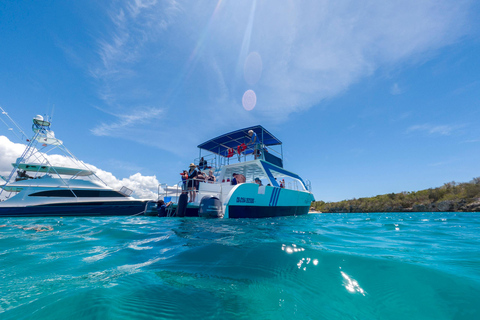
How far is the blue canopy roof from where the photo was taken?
11641 mm

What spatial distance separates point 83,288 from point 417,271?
8.66 feet

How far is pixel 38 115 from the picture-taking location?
14422 mm

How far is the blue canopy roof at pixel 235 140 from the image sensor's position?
11.6 metres

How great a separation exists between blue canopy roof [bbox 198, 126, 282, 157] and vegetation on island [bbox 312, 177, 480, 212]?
20.7 m

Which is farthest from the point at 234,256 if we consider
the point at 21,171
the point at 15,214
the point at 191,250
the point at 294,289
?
the point at 21,171

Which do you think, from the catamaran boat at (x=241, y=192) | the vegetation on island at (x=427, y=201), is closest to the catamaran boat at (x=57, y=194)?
the catamaran boat at (x=241, y=192)

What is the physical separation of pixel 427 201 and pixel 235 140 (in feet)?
83.4

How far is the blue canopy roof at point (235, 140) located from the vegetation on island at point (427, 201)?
20656mm

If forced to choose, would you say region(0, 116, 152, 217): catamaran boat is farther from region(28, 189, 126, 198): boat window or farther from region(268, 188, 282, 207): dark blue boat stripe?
region(268, 188, 282, 207): dark blue boat stripe

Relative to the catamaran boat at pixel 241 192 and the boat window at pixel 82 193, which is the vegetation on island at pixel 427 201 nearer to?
the catamaran boat at pixel 241 192

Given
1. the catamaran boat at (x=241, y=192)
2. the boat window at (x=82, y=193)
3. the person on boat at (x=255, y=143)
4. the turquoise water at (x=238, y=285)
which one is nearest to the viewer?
the turquoise water at (x=238, y=285)

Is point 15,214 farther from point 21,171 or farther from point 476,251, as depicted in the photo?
point 476,251

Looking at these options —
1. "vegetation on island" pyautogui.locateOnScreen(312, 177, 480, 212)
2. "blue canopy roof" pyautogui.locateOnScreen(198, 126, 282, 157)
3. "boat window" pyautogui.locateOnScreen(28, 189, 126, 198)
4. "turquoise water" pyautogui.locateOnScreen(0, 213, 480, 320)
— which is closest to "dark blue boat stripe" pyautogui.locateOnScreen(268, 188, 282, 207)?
"blue canopy roof" pyautogui.locateOnScreen(198, 126, 282, 157)

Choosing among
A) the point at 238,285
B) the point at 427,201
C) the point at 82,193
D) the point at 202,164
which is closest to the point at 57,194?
the point at 82,193
